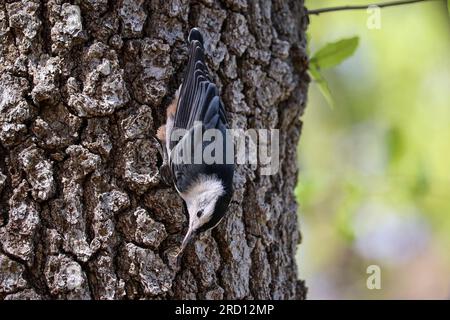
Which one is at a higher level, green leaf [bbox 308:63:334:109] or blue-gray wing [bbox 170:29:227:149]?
green leaf [bbox 308:63:334:109]

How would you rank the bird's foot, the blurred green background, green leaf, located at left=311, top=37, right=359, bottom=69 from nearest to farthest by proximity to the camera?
the bird's foot
green leaf, located at left=311, top=37, right=359, bottom=69
the blurred green background

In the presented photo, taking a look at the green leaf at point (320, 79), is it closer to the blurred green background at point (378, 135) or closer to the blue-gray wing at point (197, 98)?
the blue-gray wing at point (197, 98)

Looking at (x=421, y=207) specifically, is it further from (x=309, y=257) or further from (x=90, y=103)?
(x=90, y=103)

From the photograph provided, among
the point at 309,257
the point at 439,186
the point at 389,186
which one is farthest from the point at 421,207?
the point at 309,257

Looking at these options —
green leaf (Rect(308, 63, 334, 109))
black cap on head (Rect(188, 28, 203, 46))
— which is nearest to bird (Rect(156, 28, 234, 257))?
black cap on head (Rect(188, 28, 203, 46))

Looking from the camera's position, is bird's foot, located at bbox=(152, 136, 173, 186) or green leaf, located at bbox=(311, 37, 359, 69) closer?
bird's foot, located at bbox=(152, 136, 173, 186)

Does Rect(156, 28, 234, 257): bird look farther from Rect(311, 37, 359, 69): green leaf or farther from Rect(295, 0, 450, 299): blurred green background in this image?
Rect(295, 0, 450, 299): blurred green background

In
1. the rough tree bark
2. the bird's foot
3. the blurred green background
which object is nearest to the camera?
the rough tree bark
